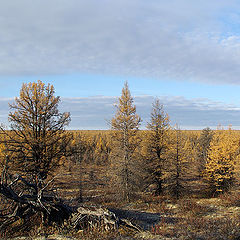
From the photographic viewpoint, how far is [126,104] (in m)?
21.0

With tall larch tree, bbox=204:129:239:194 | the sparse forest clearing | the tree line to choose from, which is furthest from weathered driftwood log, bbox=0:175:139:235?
tall larch tree, bbox=204:129:239:194

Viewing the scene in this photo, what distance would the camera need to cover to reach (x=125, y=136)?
20.5 metres

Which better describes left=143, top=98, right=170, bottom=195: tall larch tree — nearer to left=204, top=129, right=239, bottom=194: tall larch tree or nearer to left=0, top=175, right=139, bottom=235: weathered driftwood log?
left=204, top=129, right=239, bottom=194: tall larch tree

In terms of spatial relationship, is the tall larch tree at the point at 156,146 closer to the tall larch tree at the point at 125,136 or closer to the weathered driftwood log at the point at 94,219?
the tall larch tree at the point at 125,136

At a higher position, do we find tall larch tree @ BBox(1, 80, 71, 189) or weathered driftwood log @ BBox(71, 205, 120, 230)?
tall larch tree @ BBox(1, 80, 71, 189)

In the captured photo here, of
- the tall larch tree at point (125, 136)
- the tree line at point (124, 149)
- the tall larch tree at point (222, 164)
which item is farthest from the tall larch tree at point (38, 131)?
the tall larch tree at point (222, 164)

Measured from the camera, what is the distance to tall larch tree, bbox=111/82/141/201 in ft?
65.7

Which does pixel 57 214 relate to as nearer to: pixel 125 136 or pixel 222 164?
pixel 125 136

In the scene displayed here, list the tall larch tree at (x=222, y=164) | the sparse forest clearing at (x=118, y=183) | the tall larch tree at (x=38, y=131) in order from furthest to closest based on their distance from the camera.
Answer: the tall larch tree at (x=222, y=164) < the tall larch tree at (x=38, y=131) < the sparse forest clearing at (x=118, y=183)

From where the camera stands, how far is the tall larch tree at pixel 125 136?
65.7 feet

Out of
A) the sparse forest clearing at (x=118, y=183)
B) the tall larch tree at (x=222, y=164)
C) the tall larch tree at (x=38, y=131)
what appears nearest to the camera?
the sparse forest clearing at (x=118, y=183)

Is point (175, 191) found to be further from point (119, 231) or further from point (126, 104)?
point (119, 231)

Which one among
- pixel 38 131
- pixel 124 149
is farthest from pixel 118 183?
pixel 38 131

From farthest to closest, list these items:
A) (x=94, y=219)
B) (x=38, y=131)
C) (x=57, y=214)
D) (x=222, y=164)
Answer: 1. (x=222, y=164)
2. (x=38, y=131)
3. (x=57, y=214)
4. (x=94, y=219)
